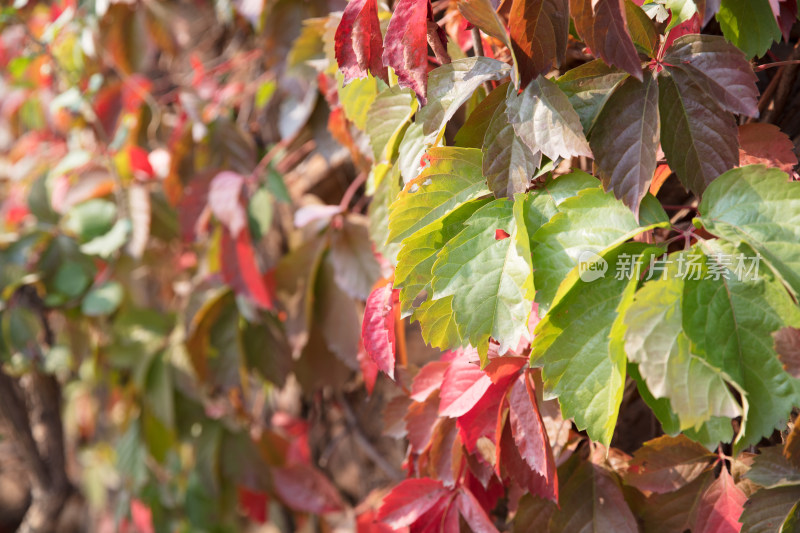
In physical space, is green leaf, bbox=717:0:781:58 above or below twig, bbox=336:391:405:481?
above

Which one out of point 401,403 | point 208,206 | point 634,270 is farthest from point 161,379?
point 634,270

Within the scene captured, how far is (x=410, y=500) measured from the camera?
2.13 ft

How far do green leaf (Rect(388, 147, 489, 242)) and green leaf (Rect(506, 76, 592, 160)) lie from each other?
5cm

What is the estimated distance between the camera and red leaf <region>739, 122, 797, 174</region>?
51 centimetres

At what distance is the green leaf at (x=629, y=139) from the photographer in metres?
0.46

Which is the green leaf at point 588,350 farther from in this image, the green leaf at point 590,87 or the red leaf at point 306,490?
the red leaf at point 306,490

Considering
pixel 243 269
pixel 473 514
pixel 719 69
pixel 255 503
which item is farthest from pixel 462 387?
pixel 255 503

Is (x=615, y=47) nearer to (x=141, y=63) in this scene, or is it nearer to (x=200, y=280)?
(x=200, y=280)

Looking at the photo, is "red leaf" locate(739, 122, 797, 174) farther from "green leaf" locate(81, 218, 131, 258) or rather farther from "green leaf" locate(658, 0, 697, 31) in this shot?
"green leaf" locate(81, 218, 131, 258)

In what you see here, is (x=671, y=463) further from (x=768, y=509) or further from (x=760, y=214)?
(x=760, y=214)

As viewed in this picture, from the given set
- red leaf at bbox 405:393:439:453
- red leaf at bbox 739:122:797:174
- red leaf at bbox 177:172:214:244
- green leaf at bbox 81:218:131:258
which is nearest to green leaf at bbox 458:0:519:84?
red leaf at bbox 739:122:797:174

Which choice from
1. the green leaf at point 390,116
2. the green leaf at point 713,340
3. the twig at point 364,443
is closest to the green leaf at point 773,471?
the green leaf at point 713,340

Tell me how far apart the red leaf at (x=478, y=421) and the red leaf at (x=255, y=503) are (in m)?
0.75

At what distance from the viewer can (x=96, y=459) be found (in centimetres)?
158
